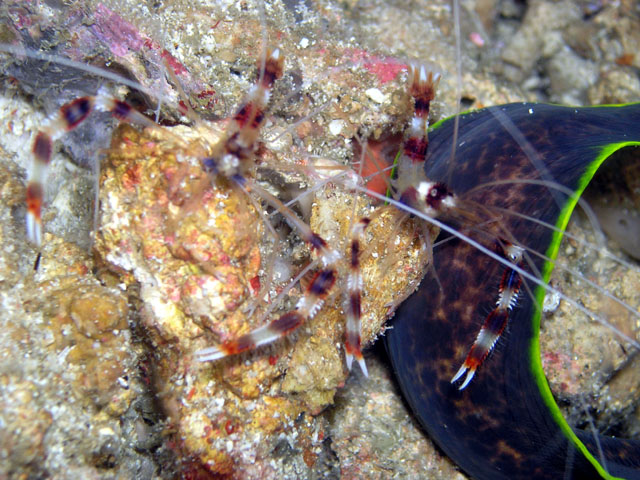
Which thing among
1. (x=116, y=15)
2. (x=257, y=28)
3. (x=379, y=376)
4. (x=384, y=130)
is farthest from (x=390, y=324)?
(x=116, y=15)

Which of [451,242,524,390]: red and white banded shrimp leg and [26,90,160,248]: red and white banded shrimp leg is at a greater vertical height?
[26,90,160,248]: red and white banded shrimp leg

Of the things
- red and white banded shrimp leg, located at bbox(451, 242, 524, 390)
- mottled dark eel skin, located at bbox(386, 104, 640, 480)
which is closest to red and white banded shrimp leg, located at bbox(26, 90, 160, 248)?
mottled dark eel skin, located at bbox(386, 104, 640, 480)

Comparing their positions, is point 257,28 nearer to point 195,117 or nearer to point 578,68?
point 195,117

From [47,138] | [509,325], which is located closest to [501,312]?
[509,325]

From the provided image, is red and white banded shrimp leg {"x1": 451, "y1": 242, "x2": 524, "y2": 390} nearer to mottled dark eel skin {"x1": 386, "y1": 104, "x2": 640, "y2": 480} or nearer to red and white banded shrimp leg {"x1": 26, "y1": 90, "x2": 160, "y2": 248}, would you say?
mottled dark eel skin {"x1": 386, "y1": 104, "x2": 640, "y2": 480}

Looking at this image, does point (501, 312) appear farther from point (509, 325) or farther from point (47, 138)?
point (47, 138)

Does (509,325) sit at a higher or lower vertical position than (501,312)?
lower

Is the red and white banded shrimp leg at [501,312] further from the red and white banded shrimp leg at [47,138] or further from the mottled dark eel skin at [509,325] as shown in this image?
the red and white banded shrimp leg at [47,138]

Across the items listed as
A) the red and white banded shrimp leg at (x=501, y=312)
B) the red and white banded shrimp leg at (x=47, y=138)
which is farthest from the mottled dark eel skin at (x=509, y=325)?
the red and white banded shrimp leg at (x=47, y=138)
